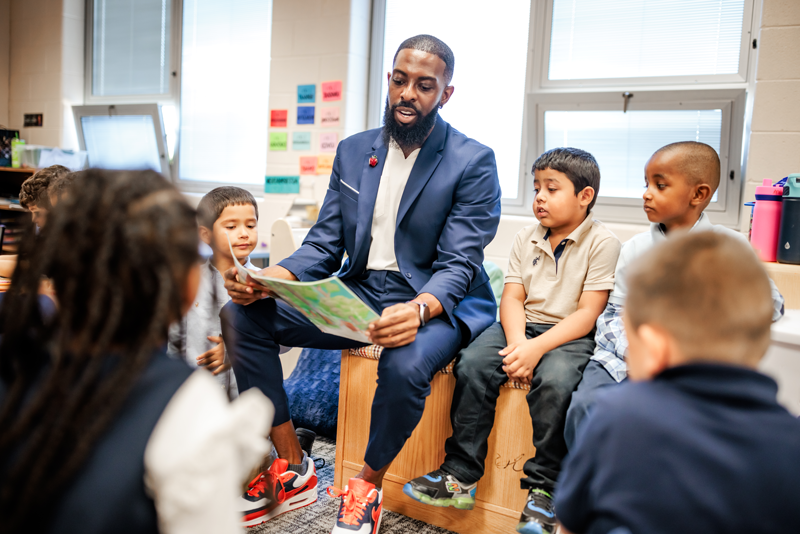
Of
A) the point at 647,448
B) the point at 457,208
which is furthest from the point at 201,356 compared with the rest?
the point at 647,448

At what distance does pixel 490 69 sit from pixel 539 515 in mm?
2407

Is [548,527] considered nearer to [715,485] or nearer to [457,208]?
[715,485]

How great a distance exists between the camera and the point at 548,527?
1.37m

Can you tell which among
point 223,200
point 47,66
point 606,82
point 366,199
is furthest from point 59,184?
point 47,66

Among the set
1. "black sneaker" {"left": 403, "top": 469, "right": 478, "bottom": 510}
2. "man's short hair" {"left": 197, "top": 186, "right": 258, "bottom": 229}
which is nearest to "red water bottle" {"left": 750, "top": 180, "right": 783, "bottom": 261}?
"black sneaker" {"left": 403, "top": 469, "right": 478, "bottom": 510}

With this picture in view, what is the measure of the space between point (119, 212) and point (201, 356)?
110cm

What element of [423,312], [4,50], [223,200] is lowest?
[423,312]

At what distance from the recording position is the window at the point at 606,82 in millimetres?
2623

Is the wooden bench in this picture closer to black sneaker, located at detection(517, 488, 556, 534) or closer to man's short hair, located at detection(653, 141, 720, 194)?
black sneaker, located at detection(517, 488, 556, 534)

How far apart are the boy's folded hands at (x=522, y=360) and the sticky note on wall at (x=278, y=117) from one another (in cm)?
240

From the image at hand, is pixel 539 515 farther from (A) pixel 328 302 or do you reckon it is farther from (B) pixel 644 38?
(B) pixel 644 38

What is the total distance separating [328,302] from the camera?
137 cm

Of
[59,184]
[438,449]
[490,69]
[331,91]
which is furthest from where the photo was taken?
[331,91]

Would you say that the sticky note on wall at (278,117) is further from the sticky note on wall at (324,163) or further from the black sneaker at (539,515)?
the black sneaker at (539,515)
